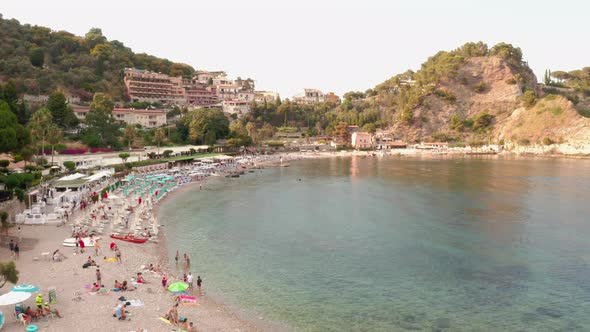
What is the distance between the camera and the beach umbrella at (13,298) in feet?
45.6

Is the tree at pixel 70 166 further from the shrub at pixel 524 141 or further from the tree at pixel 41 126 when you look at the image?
the shrub at pixel 524 141

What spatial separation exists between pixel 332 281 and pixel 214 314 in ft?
22.6

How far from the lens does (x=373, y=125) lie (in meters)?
126

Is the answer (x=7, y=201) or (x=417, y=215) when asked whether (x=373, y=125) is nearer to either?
(x=417, y=215)

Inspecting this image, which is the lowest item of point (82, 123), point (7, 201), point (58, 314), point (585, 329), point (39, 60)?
point (585, 329)

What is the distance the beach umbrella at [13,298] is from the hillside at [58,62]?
237 ft

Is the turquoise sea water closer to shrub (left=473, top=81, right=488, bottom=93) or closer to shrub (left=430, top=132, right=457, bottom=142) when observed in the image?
shrub (left=430, top=132, right=457, bottom=142)

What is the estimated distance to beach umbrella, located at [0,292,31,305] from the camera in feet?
45.6

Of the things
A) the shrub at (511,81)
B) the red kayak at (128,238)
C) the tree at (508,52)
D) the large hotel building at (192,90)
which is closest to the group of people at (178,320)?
the red kayak at (128,238)

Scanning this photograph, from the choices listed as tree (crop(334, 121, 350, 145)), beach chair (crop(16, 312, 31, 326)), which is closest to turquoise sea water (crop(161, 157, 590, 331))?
beach chair (crop(16, 312, 31, 326))

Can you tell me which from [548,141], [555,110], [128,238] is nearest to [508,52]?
[555,110]

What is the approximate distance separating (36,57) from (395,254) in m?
94.0

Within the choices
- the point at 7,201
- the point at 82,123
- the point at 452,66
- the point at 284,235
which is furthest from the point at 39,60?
the point at 452,66

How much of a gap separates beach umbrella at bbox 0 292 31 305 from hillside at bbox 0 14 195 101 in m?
72.2
